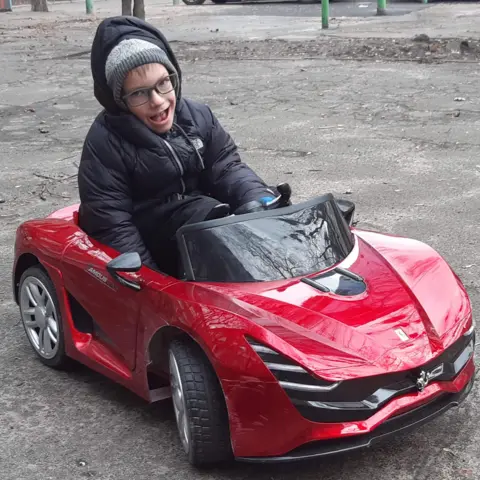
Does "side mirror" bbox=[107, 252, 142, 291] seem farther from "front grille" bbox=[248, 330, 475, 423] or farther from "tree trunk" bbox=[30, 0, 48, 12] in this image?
"tree trunk" bbox=[30, 0, 48, 12]

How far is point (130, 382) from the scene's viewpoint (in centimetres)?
379

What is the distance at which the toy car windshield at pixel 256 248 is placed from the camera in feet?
11.6

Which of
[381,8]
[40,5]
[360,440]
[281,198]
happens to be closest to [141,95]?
[281,198]

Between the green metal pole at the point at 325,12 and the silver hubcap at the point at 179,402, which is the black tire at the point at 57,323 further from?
the green metal pole at the point at 325,12

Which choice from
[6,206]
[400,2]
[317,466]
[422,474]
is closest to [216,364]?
[317,466]

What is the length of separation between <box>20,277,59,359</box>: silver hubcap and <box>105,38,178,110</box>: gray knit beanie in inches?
41.0

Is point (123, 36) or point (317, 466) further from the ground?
point (123, 36)

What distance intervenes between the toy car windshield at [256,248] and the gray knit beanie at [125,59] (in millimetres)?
811

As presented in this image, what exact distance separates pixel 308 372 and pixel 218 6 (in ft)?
77.1

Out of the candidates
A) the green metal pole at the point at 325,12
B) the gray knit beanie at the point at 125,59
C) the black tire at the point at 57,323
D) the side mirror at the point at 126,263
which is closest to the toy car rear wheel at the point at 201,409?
the side mirror at the point at 126,263

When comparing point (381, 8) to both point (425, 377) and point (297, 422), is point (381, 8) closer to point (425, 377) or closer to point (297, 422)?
point (425, 377)

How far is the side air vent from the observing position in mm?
2984

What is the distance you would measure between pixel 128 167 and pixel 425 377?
1.66 m

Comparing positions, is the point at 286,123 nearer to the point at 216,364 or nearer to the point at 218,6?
the point at 216,364
